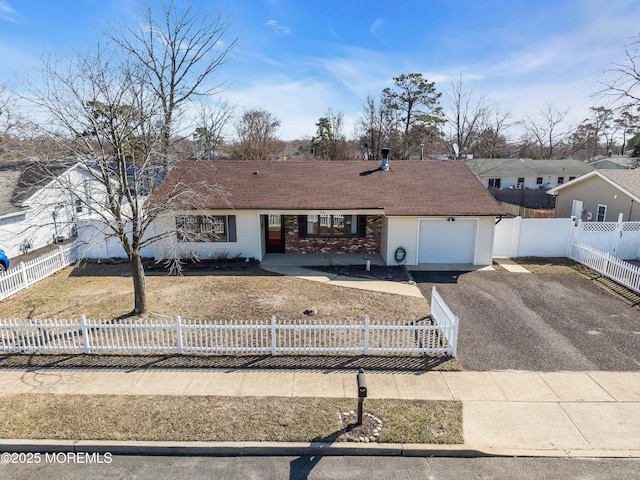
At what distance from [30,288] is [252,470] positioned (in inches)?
484

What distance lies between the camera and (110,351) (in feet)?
29.0

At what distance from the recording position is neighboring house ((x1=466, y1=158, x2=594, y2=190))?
40.7m

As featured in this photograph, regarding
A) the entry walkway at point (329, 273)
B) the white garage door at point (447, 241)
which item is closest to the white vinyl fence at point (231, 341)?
the entry walkway at point (329, 273)

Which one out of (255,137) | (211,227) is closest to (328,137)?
(255,137)

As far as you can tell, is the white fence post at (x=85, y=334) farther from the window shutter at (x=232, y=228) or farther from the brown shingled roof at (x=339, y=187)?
the window shutter at (x=232, y=228)

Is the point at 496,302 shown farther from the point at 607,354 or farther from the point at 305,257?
the point at 305,257

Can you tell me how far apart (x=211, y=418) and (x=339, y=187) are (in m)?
12.9

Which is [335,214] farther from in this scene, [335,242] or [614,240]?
[614,240]

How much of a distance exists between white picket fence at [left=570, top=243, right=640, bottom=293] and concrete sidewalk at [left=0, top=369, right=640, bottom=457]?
21.3 feet

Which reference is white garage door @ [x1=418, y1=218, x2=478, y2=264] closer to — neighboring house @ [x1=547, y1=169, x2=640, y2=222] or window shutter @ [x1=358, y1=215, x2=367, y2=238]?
window shutter @ [x1=358, y1=215, x2=367, y2=238]

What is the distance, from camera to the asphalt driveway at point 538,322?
861 centimetres

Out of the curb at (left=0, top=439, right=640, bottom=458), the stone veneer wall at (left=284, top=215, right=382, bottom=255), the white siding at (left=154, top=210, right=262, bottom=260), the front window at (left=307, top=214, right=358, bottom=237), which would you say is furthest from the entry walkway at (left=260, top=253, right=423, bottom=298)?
the curb at (left=0, top=439, right=640, bottom=458)

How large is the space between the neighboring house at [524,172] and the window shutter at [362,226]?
27.2 meters

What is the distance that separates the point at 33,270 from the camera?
1388cm
